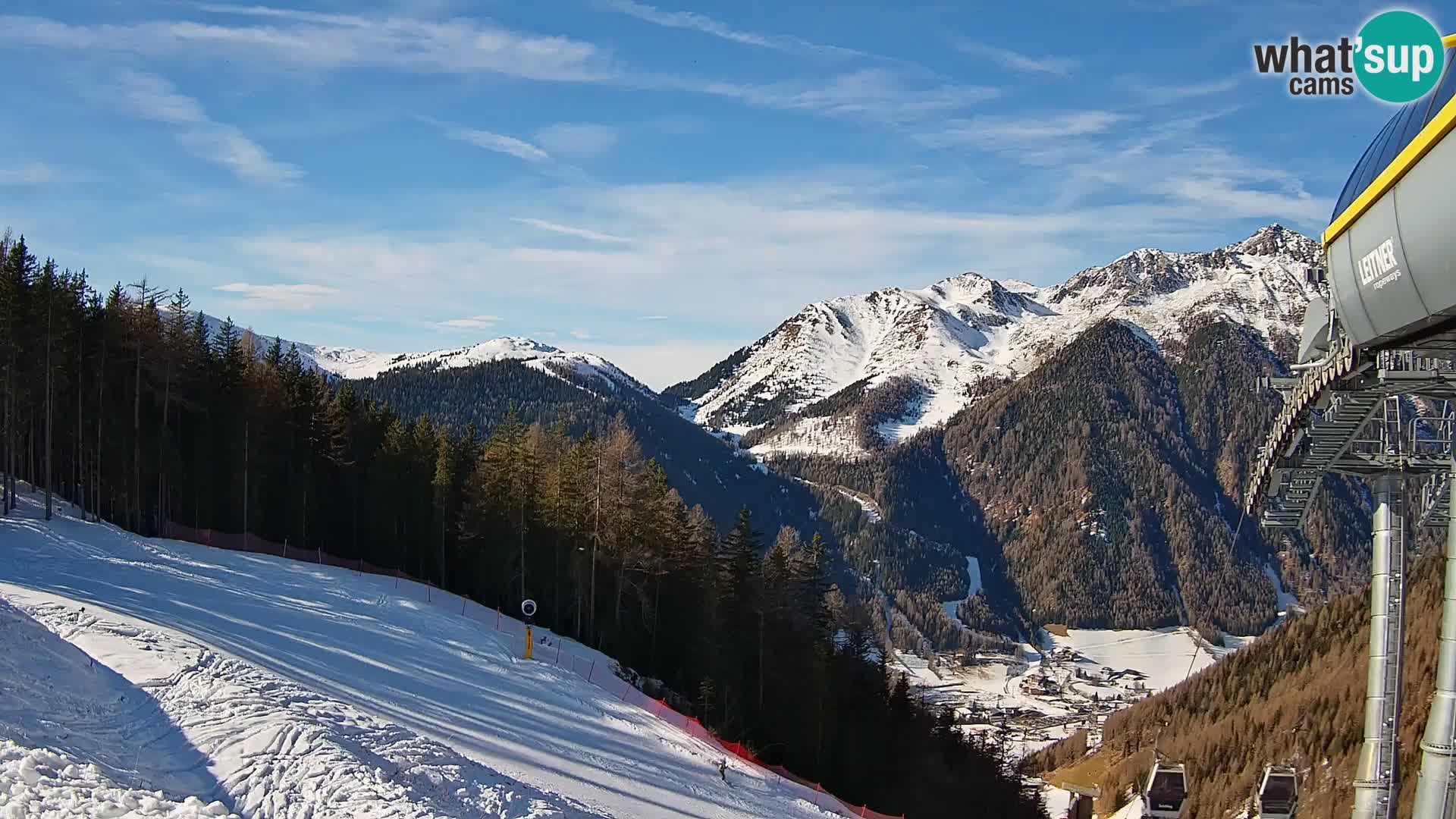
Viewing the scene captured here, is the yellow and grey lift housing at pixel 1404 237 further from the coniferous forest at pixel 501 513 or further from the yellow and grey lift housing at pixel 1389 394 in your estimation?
the coniferous forest at pixel 501 513

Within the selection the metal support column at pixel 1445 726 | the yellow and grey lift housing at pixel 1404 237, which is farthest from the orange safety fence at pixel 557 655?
the yellow and grey lift housing at pixel 1404 237

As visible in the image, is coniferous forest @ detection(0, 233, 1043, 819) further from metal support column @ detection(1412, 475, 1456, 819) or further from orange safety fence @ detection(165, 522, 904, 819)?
metal support column @ detection(1412, 475, 1456, 819)

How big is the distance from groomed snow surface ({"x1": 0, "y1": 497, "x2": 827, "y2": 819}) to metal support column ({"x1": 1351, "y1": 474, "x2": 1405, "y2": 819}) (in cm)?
1098

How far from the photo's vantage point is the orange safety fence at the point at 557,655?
27.9 m

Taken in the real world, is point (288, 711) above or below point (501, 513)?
below

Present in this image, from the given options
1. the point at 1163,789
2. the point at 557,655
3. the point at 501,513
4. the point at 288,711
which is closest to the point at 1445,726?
the point at 1163,789

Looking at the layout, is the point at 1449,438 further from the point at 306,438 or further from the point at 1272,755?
the point at 306,438

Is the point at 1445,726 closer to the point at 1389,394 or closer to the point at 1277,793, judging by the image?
the point at 1389,394

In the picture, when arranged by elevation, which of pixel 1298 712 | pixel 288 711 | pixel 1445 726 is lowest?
pixel 1298 712

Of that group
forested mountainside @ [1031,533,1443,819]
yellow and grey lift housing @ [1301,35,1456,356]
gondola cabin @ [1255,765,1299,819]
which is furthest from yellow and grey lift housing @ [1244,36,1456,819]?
forested mountainside @ [1031,533,1443,819]

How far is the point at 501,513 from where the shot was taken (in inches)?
1768

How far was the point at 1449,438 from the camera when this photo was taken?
15.3 metres

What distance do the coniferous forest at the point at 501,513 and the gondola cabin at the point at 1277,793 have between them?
22.1 metres

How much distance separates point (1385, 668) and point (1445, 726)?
12.7 feet
